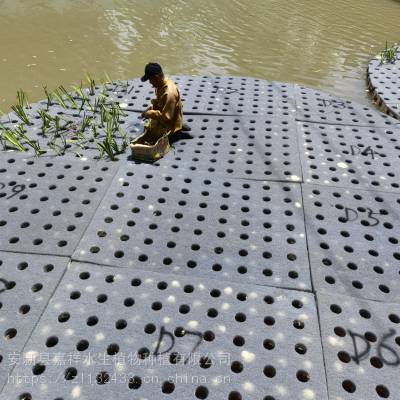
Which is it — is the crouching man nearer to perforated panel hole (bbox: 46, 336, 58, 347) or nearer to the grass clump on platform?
the grass clump on platform

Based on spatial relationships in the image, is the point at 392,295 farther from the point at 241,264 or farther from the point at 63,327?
the point at 63,327

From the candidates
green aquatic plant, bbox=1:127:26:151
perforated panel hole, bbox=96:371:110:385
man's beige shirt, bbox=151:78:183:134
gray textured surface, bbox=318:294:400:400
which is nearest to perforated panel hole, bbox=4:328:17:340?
perforated panel hole, bbox=96:371:110:385

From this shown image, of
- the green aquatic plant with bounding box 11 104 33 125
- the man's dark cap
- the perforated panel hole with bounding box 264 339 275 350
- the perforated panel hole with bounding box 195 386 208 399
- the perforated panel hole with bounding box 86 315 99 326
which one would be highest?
the man's dark cap

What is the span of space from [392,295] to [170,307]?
1301 millimetres

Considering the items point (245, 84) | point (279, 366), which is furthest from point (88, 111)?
point (279, 366)

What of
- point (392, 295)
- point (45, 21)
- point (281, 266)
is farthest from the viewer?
point (45, 21)

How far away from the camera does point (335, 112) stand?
4109 mm

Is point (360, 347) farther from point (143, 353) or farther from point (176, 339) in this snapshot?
point (143, 353)

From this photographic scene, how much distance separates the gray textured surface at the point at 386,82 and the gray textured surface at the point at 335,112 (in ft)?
1.06

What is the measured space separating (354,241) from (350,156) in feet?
3.63

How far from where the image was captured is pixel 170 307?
2.15 metres

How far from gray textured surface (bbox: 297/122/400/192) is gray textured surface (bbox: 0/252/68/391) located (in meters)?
2.05

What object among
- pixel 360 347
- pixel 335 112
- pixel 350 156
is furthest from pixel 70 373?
pixel 335 112

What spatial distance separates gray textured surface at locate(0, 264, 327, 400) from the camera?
71.8 inches
